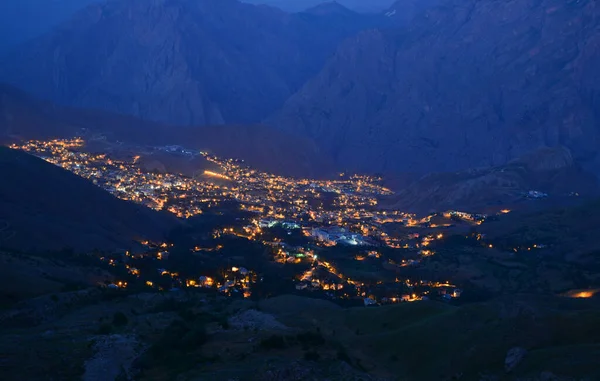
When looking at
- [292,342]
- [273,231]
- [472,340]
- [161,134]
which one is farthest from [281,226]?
[161,134]

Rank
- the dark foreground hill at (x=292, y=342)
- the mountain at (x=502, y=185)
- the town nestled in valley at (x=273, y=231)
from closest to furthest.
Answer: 1. the dark foreground hill at (x=292, y=342)
2. the town nestled in valley at (x=273, y=231)
3. the mountain at (x=502, y=185)

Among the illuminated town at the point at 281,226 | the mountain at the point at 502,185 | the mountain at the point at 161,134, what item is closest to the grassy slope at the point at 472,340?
the illuminated town at the point at 281,226

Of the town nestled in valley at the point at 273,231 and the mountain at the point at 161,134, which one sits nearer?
the town nestled in valley at the point at 273,231

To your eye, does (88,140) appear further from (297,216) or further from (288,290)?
(288,290)

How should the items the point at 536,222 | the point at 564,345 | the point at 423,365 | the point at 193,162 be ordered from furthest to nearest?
the point at 193,162, the point at 536,222, the point at 423,365, the point at 564,345

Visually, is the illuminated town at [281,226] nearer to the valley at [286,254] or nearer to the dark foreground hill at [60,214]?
the valley at [286,254]

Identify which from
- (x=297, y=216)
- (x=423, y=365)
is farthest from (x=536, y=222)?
(x=423, y=365)
